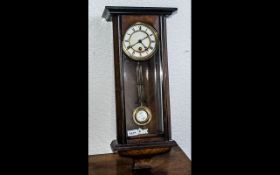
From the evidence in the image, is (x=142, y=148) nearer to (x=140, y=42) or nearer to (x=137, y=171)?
(x=137, y=171)

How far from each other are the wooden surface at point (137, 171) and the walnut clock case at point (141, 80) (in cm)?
9

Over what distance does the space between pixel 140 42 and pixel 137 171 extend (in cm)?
55

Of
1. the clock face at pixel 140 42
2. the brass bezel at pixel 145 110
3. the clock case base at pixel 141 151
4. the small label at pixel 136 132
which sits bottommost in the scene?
the clock case base at pixel 141 151

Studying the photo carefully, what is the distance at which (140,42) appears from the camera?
1.39m

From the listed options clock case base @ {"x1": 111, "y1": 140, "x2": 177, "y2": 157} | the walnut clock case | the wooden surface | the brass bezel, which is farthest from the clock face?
the wooden surface

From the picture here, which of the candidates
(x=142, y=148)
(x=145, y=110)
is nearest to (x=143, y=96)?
(x=145, y=110)

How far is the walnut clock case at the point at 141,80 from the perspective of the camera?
1358 millimetres

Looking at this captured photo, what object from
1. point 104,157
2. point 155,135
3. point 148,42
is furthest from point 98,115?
point 148,42

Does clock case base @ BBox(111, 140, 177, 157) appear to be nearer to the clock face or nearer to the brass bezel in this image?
the brass bezel

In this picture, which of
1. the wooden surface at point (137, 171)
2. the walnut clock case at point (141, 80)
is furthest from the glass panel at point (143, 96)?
the wooden surface at point (137, 171)

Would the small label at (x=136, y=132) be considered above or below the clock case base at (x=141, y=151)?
above

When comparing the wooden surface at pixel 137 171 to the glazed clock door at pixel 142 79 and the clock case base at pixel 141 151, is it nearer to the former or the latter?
the clock case base at pixel 141 151

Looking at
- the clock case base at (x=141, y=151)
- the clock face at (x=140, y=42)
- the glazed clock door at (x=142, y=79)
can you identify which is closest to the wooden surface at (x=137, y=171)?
the clock case base at (x=141, y=151)

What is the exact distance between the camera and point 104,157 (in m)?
1.55
